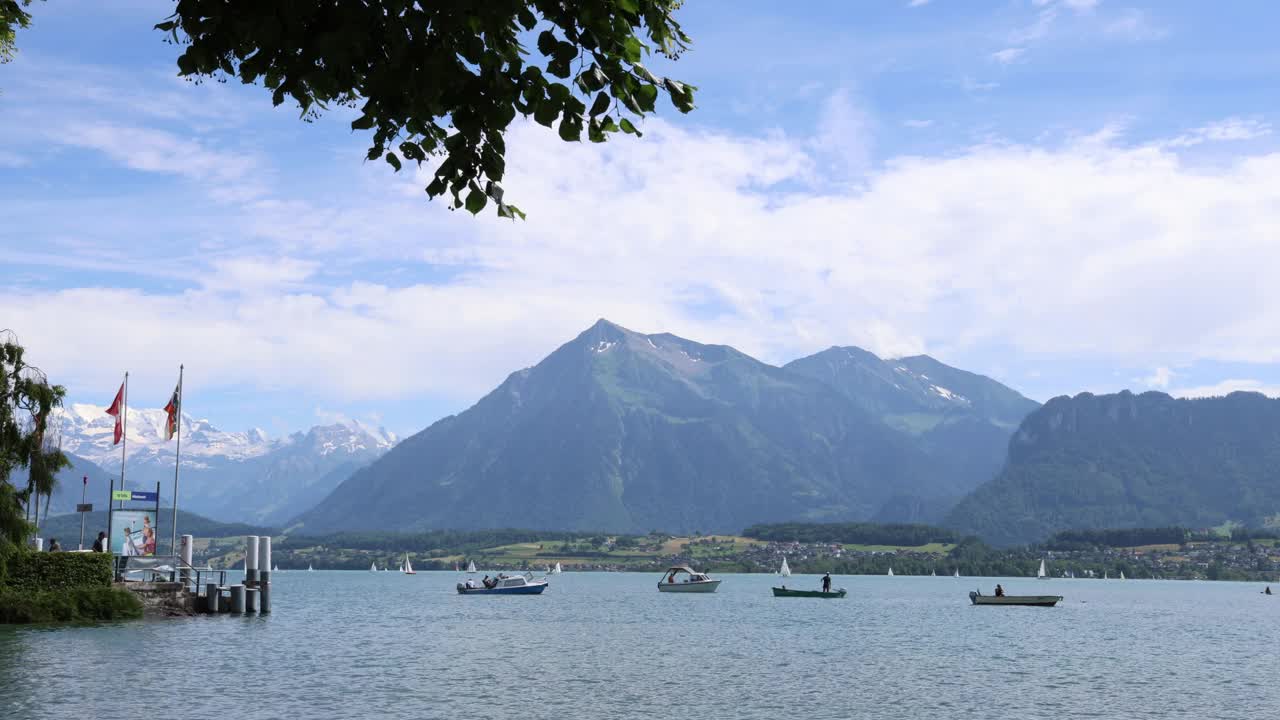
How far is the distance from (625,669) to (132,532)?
35.9m

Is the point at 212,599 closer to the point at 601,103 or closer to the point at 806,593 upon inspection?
the point at 601,103

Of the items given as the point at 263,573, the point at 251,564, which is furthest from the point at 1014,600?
the point at 251,564

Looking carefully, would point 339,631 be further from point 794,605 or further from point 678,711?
point 794,605

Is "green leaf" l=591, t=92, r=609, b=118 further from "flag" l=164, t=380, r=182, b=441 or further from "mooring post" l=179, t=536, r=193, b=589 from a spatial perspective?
"mooring post" l=179, t=536, r=193, b=589

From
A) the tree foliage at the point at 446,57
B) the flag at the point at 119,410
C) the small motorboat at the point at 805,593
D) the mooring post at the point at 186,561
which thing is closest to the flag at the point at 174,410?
the flag at the point at 119,410

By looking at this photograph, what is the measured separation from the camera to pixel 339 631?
313 ft

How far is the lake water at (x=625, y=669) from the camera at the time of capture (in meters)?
46.8

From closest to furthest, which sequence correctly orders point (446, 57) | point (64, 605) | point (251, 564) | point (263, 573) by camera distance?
point (446, 57) → point (64, 605) → point (251, 564) → point (263, 573)

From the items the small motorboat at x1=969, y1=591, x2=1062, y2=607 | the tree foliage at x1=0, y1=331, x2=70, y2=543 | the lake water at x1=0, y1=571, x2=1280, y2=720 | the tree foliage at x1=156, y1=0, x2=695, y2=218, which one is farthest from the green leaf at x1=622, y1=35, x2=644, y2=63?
the small motorboat at x1=969, y1=591, x2=1062, y2=607

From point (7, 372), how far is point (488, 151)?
6645cm

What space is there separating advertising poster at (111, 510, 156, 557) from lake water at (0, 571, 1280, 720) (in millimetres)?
4976

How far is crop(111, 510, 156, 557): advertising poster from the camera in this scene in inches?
2972

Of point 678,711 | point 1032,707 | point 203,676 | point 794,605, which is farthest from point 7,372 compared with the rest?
point 794,605

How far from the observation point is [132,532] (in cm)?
7638
